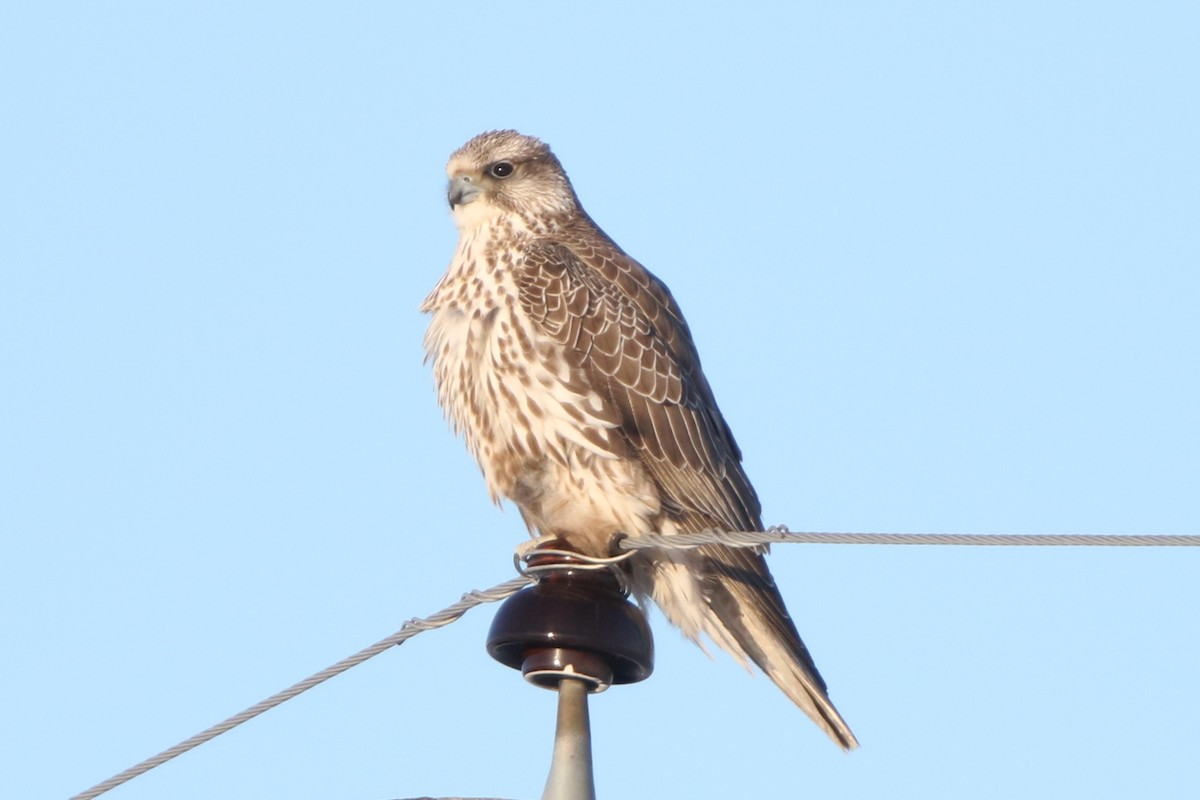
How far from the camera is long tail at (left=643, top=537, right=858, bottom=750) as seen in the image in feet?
23.9

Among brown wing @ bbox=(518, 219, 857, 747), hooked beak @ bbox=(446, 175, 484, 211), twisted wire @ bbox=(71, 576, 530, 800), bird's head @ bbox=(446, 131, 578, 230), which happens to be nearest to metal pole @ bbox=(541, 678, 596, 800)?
twisted wire @ bbox=(71, 576, 530, 800)

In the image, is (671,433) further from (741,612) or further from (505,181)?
(505,181)

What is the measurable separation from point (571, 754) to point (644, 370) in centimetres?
281

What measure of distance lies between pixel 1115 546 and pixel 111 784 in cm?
286

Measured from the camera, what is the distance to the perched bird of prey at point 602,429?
7.24 meters

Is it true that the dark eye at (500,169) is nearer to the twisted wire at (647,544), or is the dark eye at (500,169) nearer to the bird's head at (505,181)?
the bird's head at (505,181)

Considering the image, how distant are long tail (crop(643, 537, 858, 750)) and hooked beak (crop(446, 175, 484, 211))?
7.12 ft

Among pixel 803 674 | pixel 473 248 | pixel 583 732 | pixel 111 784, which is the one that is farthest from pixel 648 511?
pixel 111 784

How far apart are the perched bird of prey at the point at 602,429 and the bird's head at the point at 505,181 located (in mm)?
431

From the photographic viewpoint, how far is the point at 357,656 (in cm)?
530

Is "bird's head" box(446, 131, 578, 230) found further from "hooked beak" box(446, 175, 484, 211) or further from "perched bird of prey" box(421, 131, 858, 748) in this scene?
"perched bird of prey" box(421, 131, 858, 748)

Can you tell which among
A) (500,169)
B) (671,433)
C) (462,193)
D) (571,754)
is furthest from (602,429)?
(571,754)

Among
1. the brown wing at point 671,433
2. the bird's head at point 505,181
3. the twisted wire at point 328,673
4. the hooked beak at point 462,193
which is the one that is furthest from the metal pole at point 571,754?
the hooked beak at point 462,193

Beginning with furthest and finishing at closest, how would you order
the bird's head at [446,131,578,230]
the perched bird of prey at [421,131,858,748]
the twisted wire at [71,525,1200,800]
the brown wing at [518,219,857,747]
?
the bird's head at [446,131,578,230], the brown wing at [518,219,857,747], the perched bird of prey at [421,131,858,748], the twisted wire at [71,525,1200,800]
